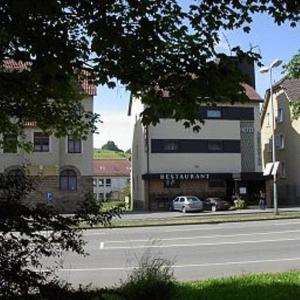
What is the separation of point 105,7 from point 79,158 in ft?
158

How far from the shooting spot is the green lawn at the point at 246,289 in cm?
828

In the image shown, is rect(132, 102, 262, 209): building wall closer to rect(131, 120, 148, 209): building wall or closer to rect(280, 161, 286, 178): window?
rect(131, 120, 148, 209): building wall

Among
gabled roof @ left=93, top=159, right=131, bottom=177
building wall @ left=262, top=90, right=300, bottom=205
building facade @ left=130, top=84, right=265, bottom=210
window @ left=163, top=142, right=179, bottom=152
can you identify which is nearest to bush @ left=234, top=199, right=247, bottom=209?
building facade @ left=130, top=84, right=265, bottom=210

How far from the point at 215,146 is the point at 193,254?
41.1m

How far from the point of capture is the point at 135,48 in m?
5.43

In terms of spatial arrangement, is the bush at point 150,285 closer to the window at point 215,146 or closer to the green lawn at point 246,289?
the green lawn at point 246,289

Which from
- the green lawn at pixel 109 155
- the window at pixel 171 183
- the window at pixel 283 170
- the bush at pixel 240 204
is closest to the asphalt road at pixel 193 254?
the bush at pixel 240 204

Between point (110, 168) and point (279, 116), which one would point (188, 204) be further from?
point (110, 168)

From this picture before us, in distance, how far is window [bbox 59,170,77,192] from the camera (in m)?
52.7

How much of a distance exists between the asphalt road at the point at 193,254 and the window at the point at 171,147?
31200 millimetres

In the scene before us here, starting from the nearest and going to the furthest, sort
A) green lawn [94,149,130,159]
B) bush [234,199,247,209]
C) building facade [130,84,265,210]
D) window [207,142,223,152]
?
bush [234,199,247,209] < building facade [130,84,265,210] < window [207,142,223,152] < green lawn [94,149,130,159]

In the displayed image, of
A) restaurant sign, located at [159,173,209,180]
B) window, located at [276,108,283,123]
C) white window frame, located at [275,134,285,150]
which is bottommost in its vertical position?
restaurant sign, located at [159,173,209,180]

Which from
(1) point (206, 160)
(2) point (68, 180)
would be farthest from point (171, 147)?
(2) point (68, 180)

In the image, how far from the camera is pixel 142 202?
5784 centimetres
